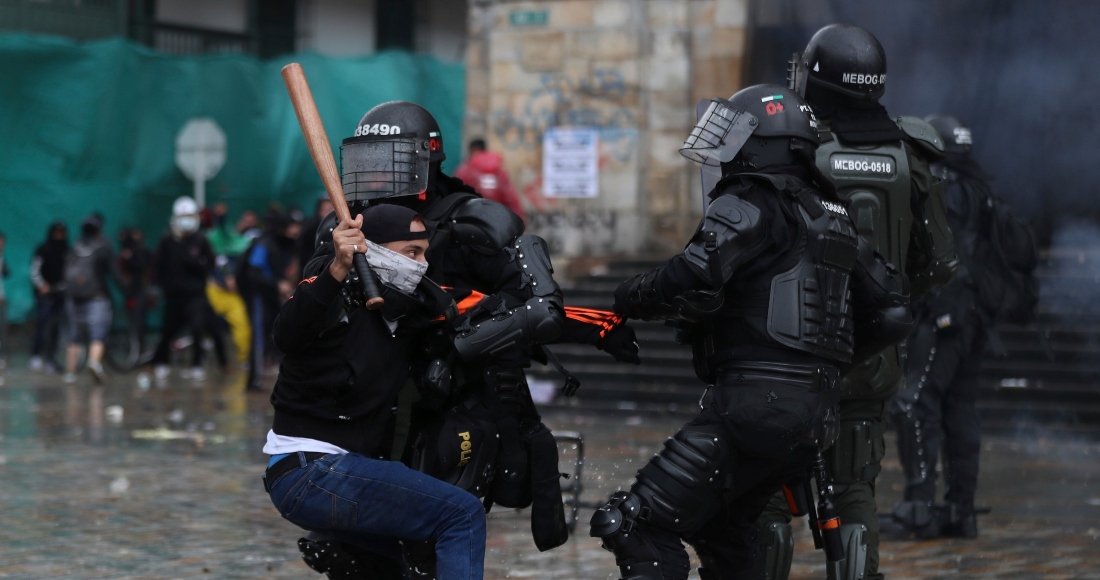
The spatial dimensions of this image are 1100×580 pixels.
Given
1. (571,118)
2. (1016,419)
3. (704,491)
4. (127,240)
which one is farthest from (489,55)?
(704,491)

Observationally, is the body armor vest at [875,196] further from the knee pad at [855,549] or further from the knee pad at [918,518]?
the knee pad at [918,518]

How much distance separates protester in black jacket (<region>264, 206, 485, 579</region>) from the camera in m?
4.15

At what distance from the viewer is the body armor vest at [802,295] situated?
14.5 ft

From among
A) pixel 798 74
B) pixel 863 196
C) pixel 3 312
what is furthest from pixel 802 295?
pixel 3 312

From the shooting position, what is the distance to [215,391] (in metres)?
14.8

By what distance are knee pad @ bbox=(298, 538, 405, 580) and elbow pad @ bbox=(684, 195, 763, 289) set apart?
4.48 ft

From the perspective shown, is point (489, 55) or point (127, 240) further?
point (127, 240)

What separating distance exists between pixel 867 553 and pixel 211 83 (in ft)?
59.9

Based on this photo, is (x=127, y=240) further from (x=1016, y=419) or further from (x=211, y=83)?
(x=1016, y=419)

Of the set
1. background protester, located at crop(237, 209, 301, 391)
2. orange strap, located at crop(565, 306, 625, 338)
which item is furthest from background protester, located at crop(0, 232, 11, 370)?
orange strap, located at crop(565, 306, 625, 338)

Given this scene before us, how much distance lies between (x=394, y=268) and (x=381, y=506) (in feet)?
2.22

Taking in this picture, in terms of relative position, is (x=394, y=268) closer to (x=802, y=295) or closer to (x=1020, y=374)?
(x=802, y=295)

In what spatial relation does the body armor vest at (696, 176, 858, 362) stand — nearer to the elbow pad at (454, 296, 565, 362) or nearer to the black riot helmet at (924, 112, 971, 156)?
the elbow pad at (454, 296, 565, 362)

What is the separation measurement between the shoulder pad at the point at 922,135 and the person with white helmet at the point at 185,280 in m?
11.7
